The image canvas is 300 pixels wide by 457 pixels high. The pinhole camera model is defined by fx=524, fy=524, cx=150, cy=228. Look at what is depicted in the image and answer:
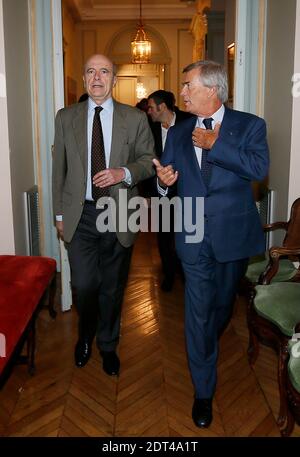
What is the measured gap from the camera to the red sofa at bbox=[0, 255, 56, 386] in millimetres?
2363

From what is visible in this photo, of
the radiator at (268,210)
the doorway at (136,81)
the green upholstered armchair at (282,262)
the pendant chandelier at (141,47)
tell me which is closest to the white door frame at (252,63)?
the radiator at (268,210)

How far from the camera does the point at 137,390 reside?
2.89m

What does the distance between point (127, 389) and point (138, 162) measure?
4.14ft

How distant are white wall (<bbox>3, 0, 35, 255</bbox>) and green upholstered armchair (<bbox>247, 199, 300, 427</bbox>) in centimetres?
177

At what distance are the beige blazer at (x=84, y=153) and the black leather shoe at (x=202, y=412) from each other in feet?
3.09

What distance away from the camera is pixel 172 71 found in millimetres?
11336

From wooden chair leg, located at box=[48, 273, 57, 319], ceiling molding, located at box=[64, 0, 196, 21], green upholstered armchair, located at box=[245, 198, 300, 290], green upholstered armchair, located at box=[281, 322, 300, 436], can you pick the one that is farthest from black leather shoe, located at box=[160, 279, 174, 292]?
ceiling molding, located at box=[64, 0, 196, 21]

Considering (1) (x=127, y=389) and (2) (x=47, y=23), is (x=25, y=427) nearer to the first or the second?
(1) (x=127, y=389)

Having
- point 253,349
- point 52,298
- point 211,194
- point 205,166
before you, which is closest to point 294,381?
point 211,194

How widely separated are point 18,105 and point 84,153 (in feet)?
4.27

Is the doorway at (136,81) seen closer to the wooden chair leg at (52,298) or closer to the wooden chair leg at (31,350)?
the wooden chair leg at (52,298)

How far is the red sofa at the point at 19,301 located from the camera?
2363 millimetres

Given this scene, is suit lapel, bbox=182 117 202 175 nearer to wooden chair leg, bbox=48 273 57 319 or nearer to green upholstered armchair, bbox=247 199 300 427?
green upholstered armchair, bbox=247 199 300 427

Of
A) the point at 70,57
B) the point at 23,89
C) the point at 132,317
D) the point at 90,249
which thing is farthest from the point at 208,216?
the point at 70,57
